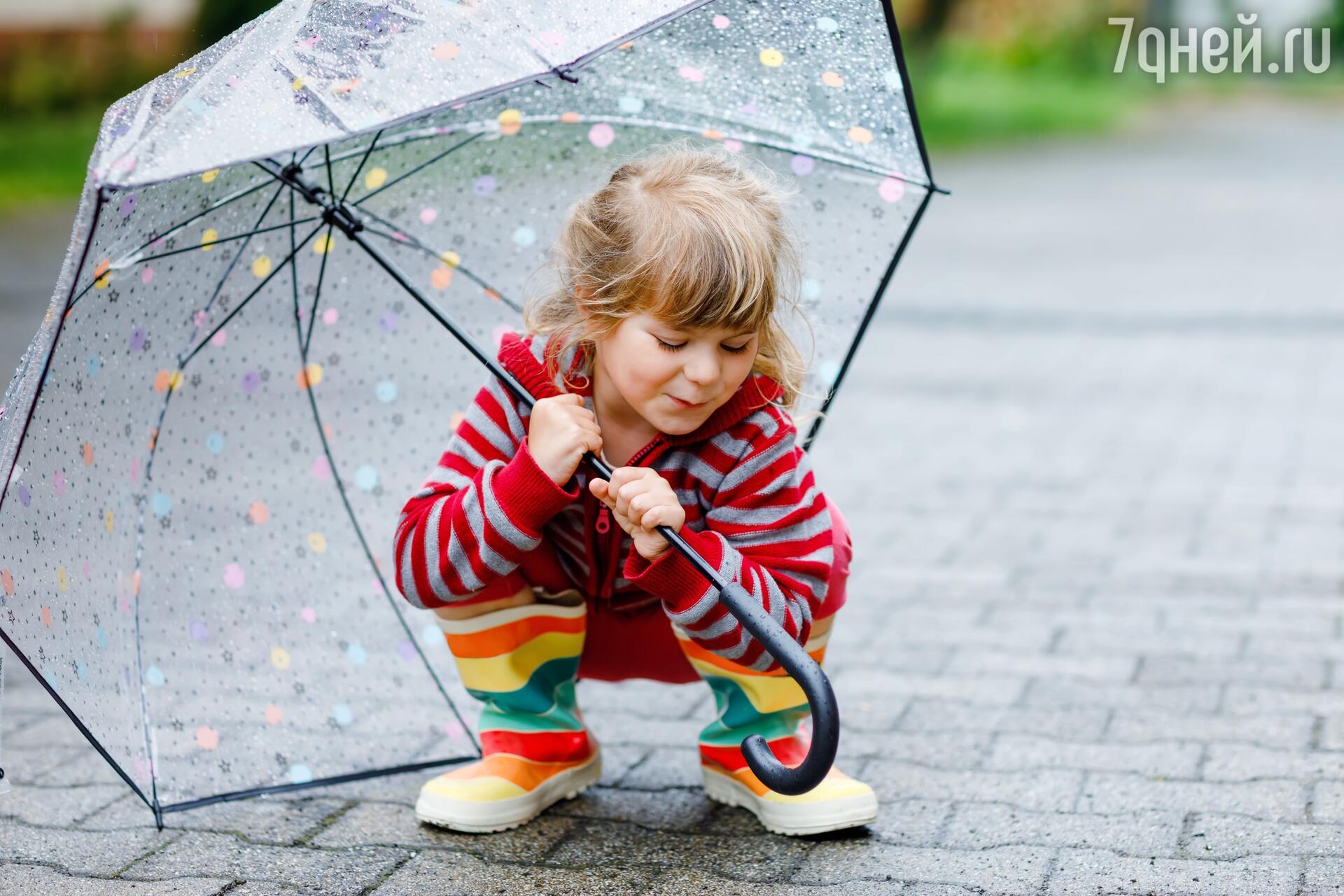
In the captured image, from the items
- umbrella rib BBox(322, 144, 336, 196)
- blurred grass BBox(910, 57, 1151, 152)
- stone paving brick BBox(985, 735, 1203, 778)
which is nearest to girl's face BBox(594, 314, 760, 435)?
umbrella rib BBox(322, 144, 336, 196)

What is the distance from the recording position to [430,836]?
2512 millimetres

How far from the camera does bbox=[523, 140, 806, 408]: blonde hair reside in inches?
86.0

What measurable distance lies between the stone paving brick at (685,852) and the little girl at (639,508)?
0.05 m

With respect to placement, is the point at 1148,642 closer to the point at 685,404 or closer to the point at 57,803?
the point at 685,404

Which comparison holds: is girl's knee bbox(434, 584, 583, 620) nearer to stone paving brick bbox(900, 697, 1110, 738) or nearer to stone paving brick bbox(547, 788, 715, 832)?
stone paving brick bbox(547, 788, 715, 832)

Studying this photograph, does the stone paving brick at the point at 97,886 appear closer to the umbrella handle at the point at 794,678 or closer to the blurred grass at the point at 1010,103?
the umbrella handle at the point at 794,678

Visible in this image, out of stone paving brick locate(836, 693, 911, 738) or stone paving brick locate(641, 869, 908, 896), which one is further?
stone paving brick locate(836, 693, 911, 738)

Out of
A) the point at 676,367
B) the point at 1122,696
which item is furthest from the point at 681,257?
the point at 1122,696

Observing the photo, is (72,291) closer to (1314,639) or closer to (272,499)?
(272,499)

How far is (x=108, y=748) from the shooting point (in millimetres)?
2324

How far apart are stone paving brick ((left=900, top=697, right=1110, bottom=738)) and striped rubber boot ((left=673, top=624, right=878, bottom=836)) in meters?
0.44

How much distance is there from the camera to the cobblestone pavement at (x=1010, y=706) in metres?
2.38

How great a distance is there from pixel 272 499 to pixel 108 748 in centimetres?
55

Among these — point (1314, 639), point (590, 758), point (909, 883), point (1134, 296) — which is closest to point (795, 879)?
point (909, 883)
